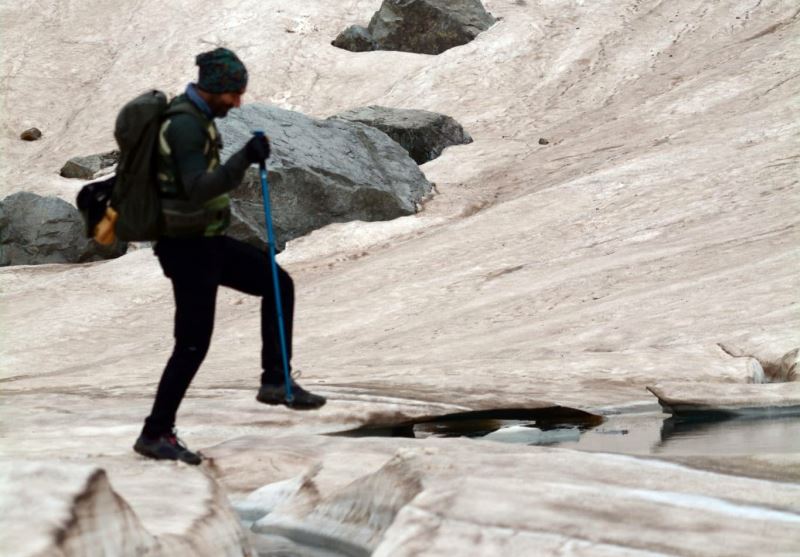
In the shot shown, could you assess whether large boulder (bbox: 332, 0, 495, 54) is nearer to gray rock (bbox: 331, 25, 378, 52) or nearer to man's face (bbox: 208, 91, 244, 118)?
gray rock (bbox: 331, 25, 378, 52)

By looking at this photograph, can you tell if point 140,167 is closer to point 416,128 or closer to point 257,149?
point 257,149

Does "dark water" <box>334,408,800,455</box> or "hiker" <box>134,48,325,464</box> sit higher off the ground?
"hiker" <box>134,48,325,464</box>

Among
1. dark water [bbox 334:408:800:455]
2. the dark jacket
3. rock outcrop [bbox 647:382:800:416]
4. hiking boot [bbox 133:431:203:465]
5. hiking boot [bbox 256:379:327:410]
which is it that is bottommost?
dark water [bbox 334:408:800:455]

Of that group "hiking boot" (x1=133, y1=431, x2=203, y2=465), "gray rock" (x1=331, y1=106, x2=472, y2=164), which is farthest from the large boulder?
"hiking boot" (x1=133, y1=431, x2=203, y2=465)

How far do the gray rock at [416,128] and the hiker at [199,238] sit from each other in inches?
775

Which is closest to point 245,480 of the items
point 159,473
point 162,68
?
point 159,473

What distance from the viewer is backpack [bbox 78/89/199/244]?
5.83 metres

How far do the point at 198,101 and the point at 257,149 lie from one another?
38cm

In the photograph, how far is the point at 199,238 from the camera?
594 centimetres

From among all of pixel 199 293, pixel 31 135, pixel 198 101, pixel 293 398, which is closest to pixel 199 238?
pixel 199 293

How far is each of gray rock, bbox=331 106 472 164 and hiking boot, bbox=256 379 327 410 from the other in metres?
19.6

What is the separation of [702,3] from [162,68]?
13.3 m

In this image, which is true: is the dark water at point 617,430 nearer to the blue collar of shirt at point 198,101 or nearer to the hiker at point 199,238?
the hiker at point 199,238

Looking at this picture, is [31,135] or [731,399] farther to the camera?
[31,135]
